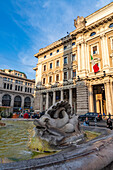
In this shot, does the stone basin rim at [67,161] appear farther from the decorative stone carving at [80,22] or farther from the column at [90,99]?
the decorative stone carving at [80,22]

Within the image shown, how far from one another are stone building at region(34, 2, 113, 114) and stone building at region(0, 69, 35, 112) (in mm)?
22193

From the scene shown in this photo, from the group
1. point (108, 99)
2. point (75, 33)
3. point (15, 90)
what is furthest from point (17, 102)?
point (108, 99)

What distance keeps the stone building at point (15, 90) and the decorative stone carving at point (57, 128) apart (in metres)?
43.8

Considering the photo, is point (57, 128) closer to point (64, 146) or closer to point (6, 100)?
point (64, 146)

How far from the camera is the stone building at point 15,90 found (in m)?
46.4

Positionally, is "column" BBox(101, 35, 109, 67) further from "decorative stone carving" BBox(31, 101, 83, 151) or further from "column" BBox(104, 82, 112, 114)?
"decorative stone carving" BBox(31, 101, 83, 151)

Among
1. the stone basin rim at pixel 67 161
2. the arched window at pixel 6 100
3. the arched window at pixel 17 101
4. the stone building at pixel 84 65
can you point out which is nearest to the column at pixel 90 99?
the stone building at pixel 84 65

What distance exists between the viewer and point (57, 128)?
3.85 m

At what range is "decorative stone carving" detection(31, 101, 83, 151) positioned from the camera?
130 inches

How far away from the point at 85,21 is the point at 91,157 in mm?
28467

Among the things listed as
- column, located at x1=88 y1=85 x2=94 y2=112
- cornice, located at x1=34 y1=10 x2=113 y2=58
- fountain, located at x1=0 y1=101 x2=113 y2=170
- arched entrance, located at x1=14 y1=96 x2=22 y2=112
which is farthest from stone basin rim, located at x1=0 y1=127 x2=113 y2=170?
arched entrance, located at x1=14 y1=96 x2=22 y2=112

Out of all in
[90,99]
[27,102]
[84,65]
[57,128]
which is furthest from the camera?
[27,102]

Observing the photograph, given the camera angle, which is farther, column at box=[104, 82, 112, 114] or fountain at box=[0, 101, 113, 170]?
column at box=[104, 82, 112, 114]

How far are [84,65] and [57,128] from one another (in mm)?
19890
